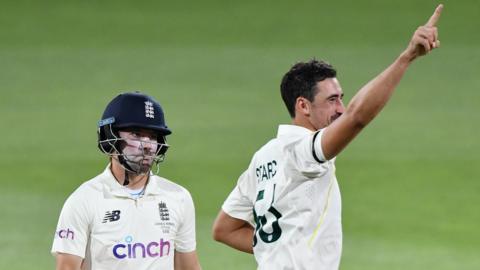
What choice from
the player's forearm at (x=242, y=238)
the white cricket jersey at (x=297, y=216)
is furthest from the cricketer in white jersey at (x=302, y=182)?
the player's forearm at (x=242, y=238)

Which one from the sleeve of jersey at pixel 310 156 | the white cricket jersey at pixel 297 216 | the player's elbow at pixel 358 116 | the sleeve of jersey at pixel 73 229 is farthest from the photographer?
the sleeve of jersey at pixel 73 229

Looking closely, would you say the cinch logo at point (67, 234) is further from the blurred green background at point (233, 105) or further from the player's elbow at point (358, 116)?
the blurred green background at point (233, 105)

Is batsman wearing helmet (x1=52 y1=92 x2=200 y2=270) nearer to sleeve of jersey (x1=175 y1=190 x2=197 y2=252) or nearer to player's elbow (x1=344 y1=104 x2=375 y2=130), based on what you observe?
sleeve of jersey (x1=175 y1=190 x2=197 y2=252)

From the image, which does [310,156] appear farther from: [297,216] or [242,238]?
[242,238]

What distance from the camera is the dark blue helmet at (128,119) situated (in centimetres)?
548

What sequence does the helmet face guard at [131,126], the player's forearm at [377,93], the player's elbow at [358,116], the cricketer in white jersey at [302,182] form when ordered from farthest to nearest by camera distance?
the helmet face guard at [131,126], the cricketer in white jersey at [302,182], the player's elbow at [358,116], the player's forearm at [377,93]

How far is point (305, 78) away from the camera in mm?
5398

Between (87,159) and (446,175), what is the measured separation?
9.46 ft

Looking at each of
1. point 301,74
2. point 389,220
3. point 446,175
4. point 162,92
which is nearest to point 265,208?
point 301,74

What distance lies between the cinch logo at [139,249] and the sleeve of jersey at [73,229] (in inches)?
5.7

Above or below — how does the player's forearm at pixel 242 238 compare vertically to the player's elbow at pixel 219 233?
below

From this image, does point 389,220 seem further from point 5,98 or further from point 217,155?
point 5,98

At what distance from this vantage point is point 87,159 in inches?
404

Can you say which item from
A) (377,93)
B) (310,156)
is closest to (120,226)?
(310,156)
